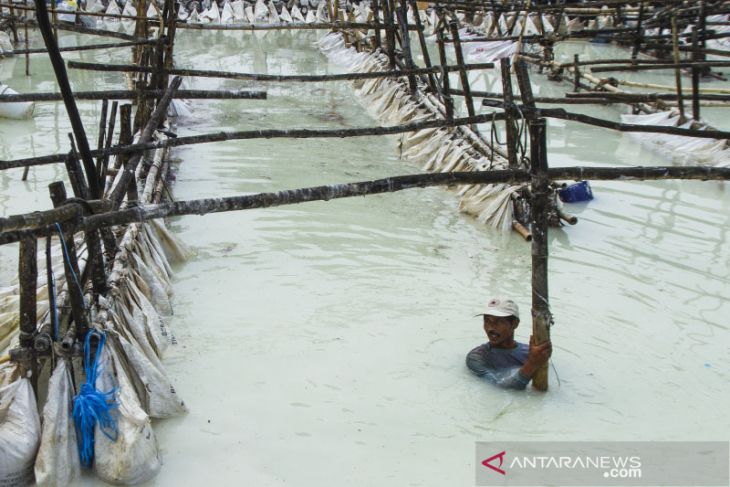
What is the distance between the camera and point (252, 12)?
21.2m

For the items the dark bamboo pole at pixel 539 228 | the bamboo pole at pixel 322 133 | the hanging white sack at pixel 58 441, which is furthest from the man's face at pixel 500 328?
the hanging white sack at pixel 58 441

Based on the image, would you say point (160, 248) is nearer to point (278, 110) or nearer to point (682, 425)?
point (682, 425)

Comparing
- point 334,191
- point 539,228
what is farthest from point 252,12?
point 539,228

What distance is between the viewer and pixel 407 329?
4953mm

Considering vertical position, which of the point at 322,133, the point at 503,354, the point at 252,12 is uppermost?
the point at 252,12

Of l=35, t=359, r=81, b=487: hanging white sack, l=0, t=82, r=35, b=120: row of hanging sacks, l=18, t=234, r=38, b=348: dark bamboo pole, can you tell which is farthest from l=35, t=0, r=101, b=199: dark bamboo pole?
l=0, t=82, r=35, b=120: row of hanging sacks

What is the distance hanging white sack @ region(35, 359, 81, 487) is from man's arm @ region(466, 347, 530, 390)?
2.13 m

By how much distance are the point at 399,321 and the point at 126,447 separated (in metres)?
2.23

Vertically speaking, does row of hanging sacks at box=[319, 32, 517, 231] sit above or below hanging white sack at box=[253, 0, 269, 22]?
below

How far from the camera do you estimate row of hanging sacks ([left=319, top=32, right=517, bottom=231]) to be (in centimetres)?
682

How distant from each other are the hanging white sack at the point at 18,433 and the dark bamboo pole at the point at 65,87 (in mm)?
1350

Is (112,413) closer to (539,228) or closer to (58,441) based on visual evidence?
(58,441)

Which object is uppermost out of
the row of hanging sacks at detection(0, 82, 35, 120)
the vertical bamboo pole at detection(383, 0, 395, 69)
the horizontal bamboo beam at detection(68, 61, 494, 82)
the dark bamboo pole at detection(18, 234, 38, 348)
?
the vertical bamboo pole at detection(383, 0, 395, 69)

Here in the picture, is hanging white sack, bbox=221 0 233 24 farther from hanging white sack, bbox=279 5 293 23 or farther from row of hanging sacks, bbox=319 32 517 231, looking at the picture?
row of hanging sacks, bbox=319 32 517 231
